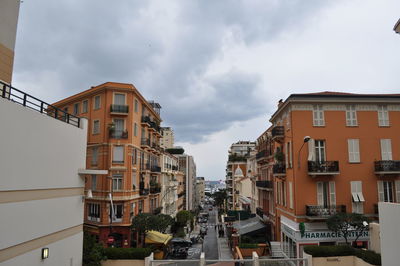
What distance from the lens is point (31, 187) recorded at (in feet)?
33.2

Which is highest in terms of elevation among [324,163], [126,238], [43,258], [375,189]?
[324,163]

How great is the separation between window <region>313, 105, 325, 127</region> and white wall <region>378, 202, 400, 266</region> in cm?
1625

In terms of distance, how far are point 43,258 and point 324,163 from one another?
67.2ft

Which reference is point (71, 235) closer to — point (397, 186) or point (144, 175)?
point (144, 175)

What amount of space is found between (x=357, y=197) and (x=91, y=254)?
65.8 ft

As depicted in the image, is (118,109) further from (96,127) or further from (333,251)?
(333,251)

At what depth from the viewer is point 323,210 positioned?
2325 cm

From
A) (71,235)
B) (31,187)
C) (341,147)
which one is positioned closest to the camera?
(31,187)

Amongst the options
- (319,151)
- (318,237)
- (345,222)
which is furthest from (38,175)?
(319,151)

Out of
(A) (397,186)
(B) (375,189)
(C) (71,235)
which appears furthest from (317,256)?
(C) (71,235)

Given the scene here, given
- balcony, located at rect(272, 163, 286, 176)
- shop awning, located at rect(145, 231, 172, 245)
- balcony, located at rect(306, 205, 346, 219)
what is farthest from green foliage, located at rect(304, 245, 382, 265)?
shop awning, located at rect(145, 231, 172, 245)

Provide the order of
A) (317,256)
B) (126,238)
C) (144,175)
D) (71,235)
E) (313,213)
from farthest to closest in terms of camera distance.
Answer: (144,175), (126,238), (313,213), (317,256), (71,235)

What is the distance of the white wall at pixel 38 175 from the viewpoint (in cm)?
894

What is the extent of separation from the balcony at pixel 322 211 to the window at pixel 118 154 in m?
18.0
